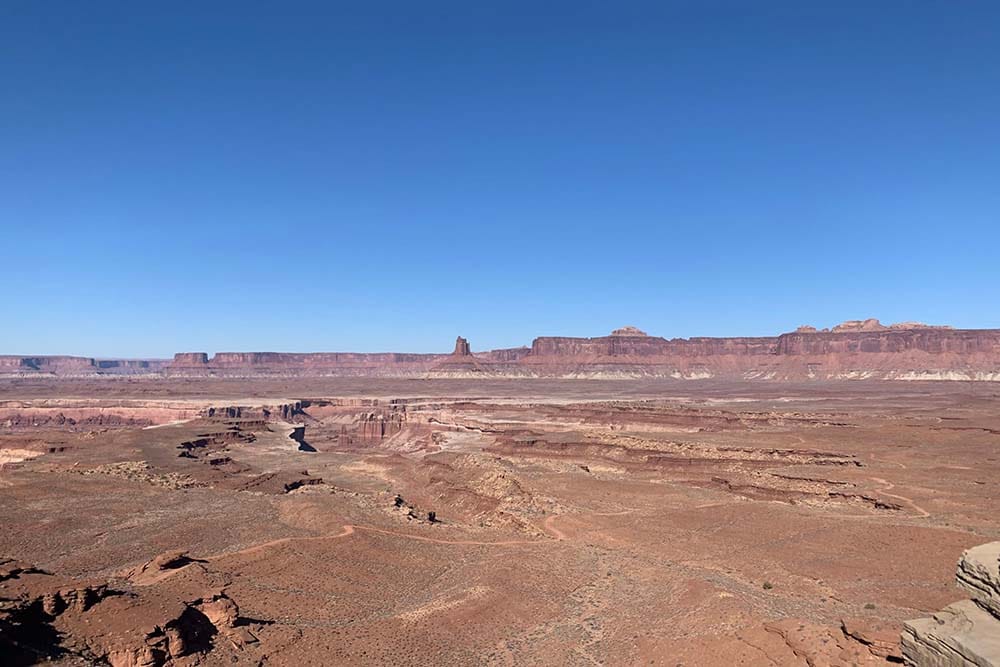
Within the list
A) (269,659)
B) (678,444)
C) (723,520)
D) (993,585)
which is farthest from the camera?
(678,444)

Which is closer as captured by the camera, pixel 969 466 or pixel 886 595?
pixel 886 595

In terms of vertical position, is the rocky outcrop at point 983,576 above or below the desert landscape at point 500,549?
above

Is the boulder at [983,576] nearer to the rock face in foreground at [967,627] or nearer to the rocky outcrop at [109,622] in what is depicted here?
the rock face in foreground at [967,627]

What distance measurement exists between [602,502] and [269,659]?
81.6 feet

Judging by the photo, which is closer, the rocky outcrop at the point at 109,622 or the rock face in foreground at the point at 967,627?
the rock face in foreground at the point at 967,627

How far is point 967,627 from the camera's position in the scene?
12.5m

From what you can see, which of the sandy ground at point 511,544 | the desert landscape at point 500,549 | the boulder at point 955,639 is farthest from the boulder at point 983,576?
the sandy ground at point 511,544

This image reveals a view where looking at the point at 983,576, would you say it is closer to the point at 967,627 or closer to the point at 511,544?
the point at 967,627

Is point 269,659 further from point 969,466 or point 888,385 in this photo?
point 888,385

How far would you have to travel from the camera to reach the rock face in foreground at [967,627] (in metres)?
11.8

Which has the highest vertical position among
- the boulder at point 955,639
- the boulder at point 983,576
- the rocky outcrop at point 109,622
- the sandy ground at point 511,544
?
the boulder at point 983,576

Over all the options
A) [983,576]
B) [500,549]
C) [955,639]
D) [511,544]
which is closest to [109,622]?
[500,549]

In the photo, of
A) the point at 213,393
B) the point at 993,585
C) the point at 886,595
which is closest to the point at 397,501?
the point at 886,595

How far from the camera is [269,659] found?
1766 centimetres
